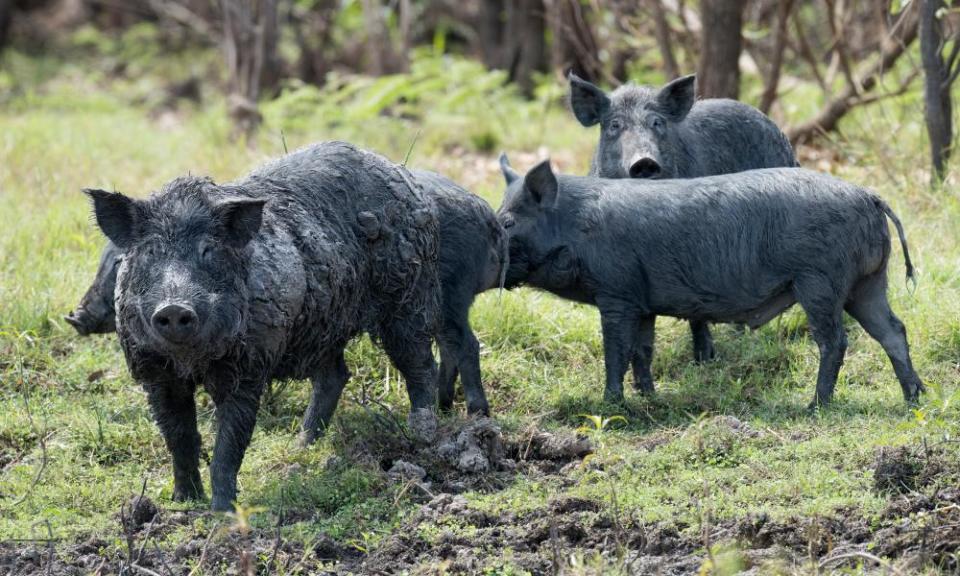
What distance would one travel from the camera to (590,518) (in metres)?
5.03

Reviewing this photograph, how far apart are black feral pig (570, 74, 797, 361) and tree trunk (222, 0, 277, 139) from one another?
214 inches

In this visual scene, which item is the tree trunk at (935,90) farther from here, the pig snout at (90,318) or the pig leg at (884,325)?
the pig snout at (90,318)

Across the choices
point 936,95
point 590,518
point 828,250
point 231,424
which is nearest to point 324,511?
point 231,424

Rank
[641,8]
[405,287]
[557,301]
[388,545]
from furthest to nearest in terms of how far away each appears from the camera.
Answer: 1. [641,8]
2. [557,301]
3. [405,287]
4. [388,545]

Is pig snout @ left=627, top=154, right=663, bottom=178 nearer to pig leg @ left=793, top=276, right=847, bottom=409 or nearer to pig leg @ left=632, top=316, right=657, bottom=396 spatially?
pig leg @ left=632, top=316, right=657, bottom=396

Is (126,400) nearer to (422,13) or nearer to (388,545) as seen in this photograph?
(388,545)

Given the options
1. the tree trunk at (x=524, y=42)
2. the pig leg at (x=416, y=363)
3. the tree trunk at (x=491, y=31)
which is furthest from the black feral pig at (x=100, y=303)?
the tree trunk at (x=491, y=31)

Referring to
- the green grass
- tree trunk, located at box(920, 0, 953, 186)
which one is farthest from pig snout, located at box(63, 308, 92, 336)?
tree trunk, located at box(920, 0, 953, 186)

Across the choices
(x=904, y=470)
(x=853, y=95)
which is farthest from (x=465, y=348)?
(x=853, y=95)

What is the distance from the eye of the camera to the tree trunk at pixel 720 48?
9820 mm

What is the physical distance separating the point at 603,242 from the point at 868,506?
2239 mm

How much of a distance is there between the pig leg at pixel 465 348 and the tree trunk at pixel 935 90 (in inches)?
148

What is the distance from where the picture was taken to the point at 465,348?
260 inches

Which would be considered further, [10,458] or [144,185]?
[144,185]
